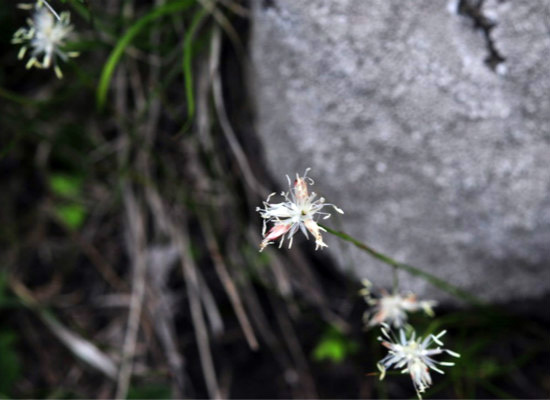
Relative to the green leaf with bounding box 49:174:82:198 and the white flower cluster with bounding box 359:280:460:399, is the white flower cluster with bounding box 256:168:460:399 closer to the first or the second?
the white flower cluster with bounding box 359:280:460:399

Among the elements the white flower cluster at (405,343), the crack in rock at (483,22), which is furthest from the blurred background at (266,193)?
the white flower cluster at (405,343)

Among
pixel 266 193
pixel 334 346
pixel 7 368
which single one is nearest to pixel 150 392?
pixel 7 368

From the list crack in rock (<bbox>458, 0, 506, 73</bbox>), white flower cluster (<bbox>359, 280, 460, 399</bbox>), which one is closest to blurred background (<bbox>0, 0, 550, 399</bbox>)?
crack in rock (<bbox>458, 0, 506, 73</bbox>)

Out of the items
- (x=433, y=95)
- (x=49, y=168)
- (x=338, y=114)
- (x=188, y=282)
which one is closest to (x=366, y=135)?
(x=338, y=114)

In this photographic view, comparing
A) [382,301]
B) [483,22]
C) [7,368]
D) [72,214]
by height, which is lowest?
[7,368]

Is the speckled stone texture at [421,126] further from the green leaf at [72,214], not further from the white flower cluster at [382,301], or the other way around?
the green leaf at [72,214]

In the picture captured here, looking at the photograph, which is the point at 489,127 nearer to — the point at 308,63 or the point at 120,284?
the point at 308,63

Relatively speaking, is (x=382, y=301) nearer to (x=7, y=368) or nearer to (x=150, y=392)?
(x=150, y=392)
